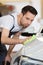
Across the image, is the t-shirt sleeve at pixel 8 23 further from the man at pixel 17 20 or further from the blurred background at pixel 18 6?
the blurred background at pixel 18 6

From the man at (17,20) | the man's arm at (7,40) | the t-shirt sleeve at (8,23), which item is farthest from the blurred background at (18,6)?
the man's arm at (7,40)

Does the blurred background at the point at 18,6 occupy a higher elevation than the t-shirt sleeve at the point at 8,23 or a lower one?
higher

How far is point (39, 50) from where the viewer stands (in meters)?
1.04

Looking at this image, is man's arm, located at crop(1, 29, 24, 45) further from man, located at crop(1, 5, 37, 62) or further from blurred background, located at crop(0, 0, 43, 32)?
blurred background, located at crop(0, 0, 43, 32)

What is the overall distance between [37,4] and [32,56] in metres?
1.46

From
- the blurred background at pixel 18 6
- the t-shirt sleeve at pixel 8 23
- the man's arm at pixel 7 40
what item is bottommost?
the man's arm at pixel 7 40

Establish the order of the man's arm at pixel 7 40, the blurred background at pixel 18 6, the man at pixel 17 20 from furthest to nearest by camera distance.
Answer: the blurred background at pixel 18 6 < the man at pixel 17 20 < the man's arm at pixel 7 40

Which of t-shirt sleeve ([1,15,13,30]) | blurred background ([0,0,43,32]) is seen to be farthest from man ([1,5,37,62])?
blurred background ([0,0,43,32])

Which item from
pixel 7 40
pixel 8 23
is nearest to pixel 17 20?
pixel 8 23

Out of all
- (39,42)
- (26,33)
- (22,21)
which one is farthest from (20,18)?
(39,42)

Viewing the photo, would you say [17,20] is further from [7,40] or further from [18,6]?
[18,6]

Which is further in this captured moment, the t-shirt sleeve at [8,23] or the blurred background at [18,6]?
the blurred background at [18,6]

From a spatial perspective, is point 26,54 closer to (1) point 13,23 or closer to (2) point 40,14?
Answer: (1) point 13,23

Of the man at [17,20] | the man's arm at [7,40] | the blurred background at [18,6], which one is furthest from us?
the blurred background at [18,6]
